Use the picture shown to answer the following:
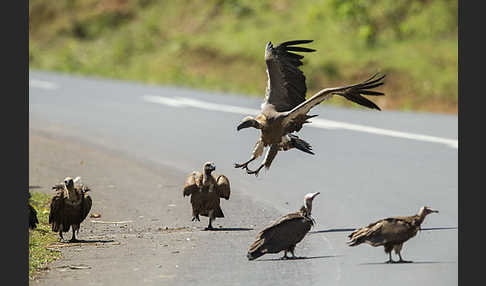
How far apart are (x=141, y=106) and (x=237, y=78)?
4.44 m

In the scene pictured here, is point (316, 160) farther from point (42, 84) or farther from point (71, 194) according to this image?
point (42, 84)

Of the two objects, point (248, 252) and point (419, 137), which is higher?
point (419, 137)

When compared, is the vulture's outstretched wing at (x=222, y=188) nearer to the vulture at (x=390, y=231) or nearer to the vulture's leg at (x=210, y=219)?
the vulture's leg at (x=210, y=219)

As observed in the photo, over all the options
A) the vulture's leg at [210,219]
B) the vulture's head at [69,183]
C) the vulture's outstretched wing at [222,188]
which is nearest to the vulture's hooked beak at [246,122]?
the vulture's outstretched wing at [222,188]

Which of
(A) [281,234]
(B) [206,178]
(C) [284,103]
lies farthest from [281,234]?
(C) [284,103]

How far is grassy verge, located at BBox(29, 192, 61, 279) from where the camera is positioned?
36.3 ft

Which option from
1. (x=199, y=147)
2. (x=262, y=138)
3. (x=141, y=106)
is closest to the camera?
(x=262, y=138)

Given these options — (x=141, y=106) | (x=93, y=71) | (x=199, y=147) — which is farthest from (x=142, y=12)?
(x=199, y=147)

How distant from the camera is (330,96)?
36.4ft

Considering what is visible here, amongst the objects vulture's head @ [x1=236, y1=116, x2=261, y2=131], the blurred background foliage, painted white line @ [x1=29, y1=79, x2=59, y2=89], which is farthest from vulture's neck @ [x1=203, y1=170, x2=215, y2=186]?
painted white line @ [x1=29, y1=79, x2=59, y2=89]

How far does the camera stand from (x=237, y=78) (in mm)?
31062

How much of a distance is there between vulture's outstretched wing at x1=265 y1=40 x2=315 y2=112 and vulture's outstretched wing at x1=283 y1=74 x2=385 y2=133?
59cm
